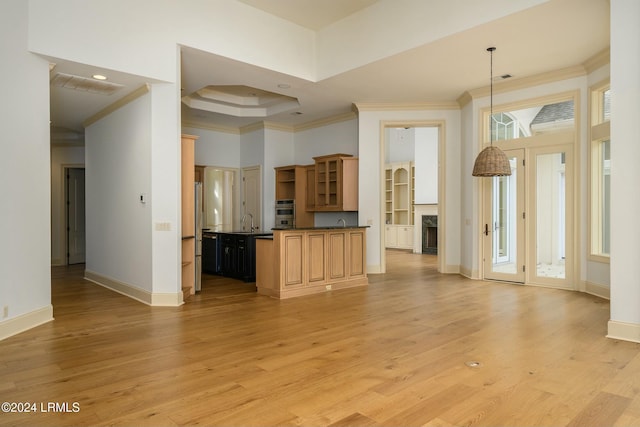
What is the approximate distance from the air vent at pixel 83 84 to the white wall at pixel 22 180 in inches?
30.5

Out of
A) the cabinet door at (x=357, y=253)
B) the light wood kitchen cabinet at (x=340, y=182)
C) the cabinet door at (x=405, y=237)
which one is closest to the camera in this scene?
the cabinet door at (x=357, y=253)

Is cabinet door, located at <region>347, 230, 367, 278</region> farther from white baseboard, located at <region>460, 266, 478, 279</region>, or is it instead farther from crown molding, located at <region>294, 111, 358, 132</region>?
crown molding, located at <region>294, 111, 358, 132</region>

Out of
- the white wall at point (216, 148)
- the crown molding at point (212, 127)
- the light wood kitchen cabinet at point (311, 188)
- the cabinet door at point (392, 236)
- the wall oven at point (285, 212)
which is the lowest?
the cabinet door at point (392, 236)

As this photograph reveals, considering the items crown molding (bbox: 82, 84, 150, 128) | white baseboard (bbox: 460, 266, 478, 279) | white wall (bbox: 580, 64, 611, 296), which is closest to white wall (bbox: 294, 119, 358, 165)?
white baseboard (bbox: 460, 266, 478, 279)

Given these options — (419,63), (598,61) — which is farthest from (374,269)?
(598,61)

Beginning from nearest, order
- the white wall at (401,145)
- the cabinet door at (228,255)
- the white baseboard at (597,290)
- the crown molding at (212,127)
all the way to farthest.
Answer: the white baseboard at (597,290), the cabinet door at (228,255), the crown molding at (212,127), the white wall at (401,145)

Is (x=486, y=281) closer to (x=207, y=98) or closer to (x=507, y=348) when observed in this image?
(x=507, y=348)

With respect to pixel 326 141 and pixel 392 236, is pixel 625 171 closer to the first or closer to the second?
pixel 326 141

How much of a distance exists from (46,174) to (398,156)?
1104 centimetres

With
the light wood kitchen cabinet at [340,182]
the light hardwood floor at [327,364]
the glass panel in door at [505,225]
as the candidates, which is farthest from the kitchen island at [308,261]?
the glass panel in door at [505,225]

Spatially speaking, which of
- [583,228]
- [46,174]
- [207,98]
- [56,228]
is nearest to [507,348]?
[583,228]

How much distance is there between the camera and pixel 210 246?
8.46 meters

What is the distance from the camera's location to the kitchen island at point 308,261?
6.03m

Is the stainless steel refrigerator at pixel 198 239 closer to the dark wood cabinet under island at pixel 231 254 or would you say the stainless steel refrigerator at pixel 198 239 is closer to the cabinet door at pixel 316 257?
the dark wood cabinet under island at pixel 231 254
